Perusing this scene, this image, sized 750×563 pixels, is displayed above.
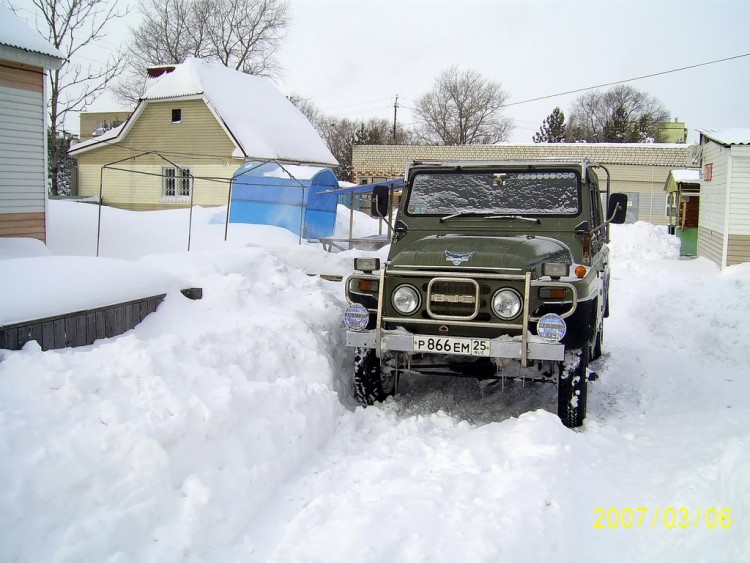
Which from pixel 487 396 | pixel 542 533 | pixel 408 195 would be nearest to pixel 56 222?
pixel 408 195

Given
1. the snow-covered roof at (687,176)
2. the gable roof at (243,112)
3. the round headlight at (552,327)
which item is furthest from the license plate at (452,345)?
the gable roof at (243,112)

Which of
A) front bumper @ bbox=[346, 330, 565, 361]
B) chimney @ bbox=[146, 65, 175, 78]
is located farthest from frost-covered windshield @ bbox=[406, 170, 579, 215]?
chimney @ bbox=[146, 65, 175, 78]

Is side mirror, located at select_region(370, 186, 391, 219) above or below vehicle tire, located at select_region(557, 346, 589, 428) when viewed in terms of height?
above

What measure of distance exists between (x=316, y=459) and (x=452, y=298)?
1.63 meters

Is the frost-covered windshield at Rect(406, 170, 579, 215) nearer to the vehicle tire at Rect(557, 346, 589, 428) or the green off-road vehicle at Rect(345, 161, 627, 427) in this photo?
the green off-road vehicle at Rect(345, 161, 627, 427)

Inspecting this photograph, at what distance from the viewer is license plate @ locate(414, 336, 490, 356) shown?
4.86m

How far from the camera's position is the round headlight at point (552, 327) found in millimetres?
4723

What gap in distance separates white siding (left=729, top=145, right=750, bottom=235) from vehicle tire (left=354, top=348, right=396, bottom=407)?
473 inches

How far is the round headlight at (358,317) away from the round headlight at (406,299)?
26cm

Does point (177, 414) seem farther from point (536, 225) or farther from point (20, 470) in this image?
point (536, 225)

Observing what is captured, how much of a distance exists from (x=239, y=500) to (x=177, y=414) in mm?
673

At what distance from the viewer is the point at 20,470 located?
3123mm

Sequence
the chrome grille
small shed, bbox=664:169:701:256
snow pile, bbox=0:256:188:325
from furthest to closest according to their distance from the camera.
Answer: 1. small shed, bbox=664:169:701:256
2. the chrome grille
3. snow pile, bbox=0:256:188:325

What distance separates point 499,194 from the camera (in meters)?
6.29
